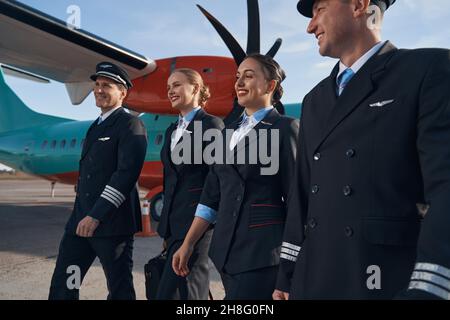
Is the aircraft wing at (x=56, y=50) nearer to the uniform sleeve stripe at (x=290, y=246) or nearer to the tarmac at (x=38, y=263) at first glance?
the tarmac at (x=38, y=263)

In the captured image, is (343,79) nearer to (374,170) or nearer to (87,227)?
(374,170)

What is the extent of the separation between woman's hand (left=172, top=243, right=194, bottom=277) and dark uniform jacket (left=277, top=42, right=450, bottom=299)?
1034mm

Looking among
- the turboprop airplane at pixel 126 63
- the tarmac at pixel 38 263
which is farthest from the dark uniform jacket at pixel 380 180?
the tarmac at pixel 38 263

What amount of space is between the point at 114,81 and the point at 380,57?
237 cm

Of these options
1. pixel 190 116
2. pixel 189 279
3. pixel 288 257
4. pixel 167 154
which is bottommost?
pixel 189 279

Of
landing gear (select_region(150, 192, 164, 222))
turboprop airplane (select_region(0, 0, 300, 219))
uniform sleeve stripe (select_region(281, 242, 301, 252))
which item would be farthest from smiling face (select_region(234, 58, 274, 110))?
landing gear (select_region(150, 192, 164, 222))

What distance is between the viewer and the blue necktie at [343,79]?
1587mm

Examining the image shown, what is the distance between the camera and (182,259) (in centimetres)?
249

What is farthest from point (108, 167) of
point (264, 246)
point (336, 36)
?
point (336, 36)

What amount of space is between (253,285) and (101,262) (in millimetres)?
1458

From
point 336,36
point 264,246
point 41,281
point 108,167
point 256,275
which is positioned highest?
point 336,36

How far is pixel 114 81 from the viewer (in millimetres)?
3250

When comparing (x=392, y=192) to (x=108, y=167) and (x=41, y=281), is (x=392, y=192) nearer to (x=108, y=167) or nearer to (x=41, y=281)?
(x=108, y=167)

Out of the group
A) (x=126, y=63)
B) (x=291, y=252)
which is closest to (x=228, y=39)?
(x=126, y=63)
